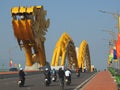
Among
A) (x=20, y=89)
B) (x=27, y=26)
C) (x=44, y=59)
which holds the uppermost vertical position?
(x=27, y=26)

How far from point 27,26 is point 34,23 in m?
4.57

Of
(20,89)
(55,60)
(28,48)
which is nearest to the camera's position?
(20,89)

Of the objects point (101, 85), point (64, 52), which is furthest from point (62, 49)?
point (101, 85)

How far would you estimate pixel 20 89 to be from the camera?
93.0ft

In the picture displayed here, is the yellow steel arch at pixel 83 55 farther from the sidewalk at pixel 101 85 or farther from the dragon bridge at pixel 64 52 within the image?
the sidewalk at pixel 101 85

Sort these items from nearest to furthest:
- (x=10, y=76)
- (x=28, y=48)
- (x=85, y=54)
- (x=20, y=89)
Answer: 1. (x=20, y=89)
2. (x=10, y=76)
3. (x=28, y=48)
4. (x=85, y=54)

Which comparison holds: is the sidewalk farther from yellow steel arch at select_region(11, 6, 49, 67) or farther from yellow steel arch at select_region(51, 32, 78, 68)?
yellow steel arch at select_region(51, 32, 78, 68)

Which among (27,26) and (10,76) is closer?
(10,76)

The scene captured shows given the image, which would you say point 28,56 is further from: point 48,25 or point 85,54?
→ point 85,54

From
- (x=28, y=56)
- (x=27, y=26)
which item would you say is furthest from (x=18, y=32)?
(x=28, y=56)

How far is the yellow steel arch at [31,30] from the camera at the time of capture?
8538 centimetres

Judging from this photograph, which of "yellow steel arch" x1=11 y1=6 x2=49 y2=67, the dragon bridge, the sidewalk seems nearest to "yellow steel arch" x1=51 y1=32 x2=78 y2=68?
the dragon bridge

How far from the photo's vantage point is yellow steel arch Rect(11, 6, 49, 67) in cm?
8538

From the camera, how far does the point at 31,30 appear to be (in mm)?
85312
